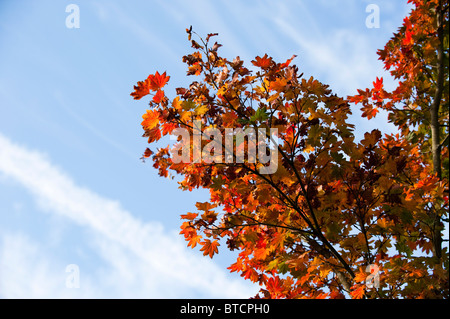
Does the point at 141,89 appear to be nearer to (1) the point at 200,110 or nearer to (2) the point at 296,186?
(1) the point at 200,110

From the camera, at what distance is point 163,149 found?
4.03 meters

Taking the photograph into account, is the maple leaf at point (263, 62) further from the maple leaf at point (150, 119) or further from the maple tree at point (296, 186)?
the maple leaf at point (150, 119)

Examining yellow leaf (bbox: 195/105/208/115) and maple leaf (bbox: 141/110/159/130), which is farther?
yellow leaf (bbox: 195/105/208/115)

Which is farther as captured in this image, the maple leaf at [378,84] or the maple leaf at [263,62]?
the maple leaf at [378,84]

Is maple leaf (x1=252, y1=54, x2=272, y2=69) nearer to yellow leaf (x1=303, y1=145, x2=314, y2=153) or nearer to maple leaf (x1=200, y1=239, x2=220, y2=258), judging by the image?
yellow leaf (x1=303, y1=145, x2=314, y2=153)

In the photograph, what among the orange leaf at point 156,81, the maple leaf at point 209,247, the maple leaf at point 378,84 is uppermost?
the maple leaf at point 378,84

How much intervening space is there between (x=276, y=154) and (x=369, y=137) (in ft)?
3.73

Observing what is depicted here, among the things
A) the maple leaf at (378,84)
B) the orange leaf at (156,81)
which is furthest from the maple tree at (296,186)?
the maple leaf at (378,84)

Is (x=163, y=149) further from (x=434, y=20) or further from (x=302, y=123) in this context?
(x=434, y=20)

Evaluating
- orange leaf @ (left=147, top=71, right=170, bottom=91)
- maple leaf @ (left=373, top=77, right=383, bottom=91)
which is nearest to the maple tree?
orange leaf @ (left=147, top=71, right=170, bottom=91)

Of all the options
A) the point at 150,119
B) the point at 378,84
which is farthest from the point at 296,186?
the point at 378,84

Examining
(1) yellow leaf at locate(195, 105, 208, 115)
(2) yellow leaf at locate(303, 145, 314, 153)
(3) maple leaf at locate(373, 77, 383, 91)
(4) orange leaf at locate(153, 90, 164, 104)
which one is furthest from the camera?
(3) maple leaf at locate(373, 77, 383, 91)

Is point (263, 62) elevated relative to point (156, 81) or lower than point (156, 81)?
elevated
